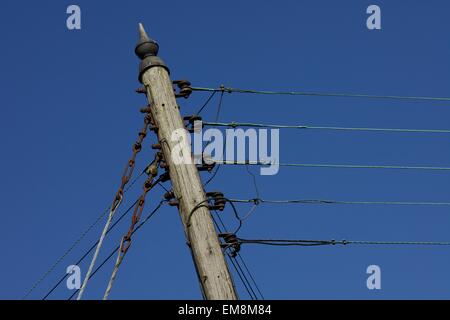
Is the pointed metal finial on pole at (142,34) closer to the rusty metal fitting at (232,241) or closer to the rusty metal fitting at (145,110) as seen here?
the rusty metal fitting at (145,110)

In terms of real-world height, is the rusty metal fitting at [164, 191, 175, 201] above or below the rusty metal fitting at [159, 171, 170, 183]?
below

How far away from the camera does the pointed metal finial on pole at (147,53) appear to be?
13.1 metres

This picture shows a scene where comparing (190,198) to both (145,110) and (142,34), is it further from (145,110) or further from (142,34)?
(142,34)

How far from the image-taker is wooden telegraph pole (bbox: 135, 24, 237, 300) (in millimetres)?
11562

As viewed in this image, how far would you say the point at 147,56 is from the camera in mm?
13328

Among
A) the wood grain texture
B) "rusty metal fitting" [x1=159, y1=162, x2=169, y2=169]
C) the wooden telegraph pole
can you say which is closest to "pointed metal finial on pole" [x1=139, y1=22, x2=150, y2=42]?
the wooden telegraph pole

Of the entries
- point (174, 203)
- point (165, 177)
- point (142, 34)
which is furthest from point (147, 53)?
point (174, 203)

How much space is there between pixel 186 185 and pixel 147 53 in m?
2.14

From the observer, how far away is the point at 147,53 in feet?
43.8

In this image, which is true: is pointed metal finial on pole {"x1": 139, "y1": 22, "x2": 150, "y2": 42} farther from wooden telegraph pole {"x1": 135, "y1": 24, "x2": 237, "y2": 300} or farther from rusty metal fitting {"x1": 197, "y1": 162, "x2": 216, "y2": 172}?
rusty metal fitting {"x1": 197, "y1": 162, "x2": 216, "y2": 172}

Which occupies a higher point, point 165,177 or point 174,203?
point 165,177

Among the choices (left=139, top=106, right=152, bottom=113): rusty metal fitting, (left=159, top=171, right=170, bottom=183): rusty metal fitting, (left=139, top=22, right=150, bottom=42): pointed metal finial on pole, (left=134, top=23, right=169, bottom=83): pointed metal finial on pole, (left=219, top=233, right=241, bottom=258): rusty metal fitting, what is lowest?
(left=219, top=233, right=241, bottom=258): rusty metal fitting
